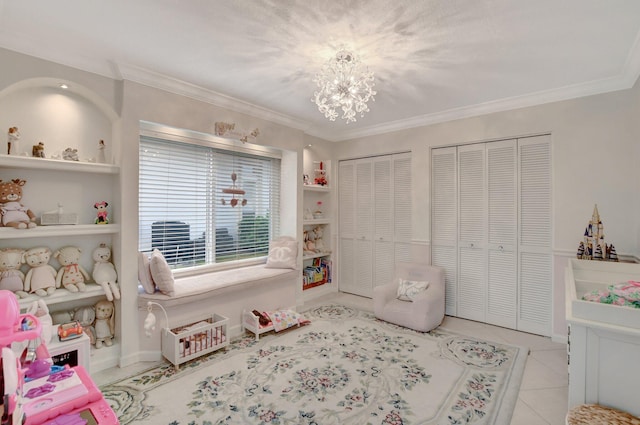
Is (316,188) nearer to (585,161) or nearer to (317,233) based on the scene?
(317,233)

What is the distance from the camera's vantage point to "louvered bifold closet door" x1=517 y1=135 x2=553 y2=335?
3385 millimetres

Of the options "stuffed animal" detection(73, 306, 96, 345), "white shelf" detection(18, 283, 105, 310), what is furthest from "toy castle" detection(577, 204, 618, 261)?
"stuffed animal" detection(73, 306, 96, 345)

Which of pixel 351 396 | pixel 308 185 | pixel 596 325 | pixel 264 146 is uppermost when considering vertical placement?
pixel 264 146

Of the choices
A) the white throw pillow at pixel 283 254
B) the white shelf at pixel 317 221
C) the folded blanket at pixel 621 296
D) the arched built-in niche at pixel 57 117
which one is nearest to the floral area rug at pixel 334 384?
the white throw pillow at pixel 283 254

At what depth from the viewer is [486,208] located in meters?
3.77

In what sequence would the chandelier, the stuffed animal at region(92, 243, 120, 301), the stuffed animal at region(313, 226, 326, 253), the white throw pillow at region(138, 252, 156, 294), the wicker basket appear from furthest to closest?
1. the stuffed animal at region(313, 226, 326, 253)
2. the white throw pillow at region(138, 252, 156, 294)
3. the stuffed animal at region(92, 243, 120, 301)
4. the chandelier
5. the wicker basket

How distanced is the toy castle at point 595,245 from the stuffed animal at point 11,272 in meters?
4.73

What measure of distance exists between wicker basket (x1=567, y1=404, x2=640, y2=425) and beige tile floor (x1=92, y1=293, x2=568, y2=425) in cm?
69

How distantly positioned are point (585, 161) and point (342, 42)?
273cm

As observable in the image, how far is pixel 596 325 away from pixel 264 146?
353cm

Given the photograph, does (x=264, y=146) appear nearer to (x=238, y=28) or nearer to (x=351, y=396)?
(x=238, y=28)

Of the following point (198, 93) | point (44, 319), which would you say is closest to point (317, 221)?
point (198, 93)

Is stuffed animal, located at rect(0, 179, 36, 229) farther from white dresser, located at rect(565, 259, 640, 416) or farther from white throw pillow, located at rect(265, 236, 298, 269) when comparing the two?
white dresser, located at rect(565, 259, 640, 416)

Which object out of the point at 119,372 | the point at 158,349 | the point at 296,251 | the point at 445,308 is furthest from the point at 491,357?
the point at 119,372
